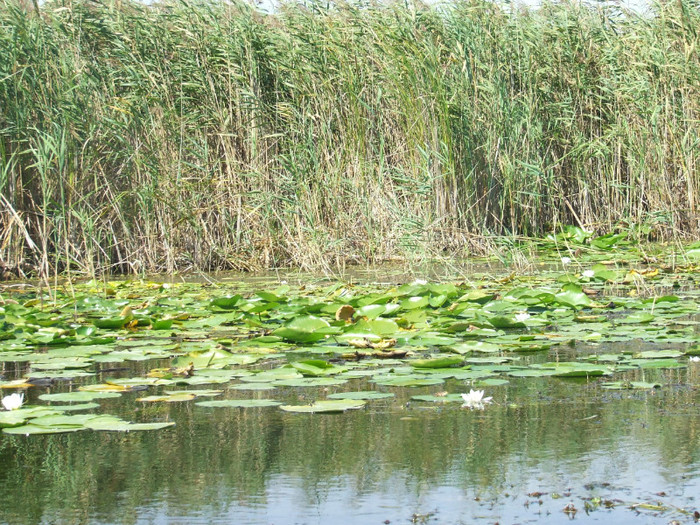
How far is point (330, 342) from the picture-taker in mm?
4363

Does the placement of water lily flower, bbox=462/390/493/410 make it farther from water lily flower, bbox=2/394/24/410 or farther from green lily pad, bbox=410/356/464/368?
water lily flower, bbox=2/394/24/410

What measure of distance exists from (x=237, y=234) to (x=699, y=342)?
4.88m

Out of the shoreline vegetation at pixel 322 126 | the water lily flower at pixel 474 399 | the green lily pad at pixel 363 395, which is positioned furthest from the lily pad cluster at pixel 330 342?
the shoreline vegetation at pixel 322 126

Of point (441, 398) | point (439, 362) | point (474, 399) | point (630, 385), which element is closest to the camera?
point (474, 399)

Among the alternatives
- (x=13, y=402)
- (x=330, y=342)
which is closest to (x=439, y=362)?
(x=330, y=342)

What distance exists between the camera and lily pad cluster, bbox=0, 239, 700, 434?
330 cm

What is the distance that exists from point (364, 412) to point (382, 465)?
0.60 meters

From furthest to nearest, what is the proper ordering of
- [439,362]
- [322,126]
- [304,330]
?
1. [322,126]
2. [304,330]
3. [439,362]

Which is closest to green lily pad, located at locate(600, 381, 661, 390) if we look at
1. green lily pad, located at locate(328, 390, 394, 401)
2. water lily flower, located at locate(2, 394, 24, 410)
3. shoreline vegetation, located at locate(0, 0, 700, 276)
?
green lily pad, located at locate(328, 390, 394, 401)

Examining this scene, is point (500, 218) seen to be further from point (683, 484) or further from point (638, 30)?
point (683, 484)

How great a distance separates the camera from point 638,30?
9375mm

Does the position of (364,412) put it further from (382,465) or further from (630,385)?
(630,385)

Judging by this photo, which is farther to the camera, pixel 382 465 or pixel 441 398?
pixel 441 398

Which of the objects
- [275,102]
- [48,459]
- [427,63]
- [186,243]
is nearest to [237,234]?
[186,243]
